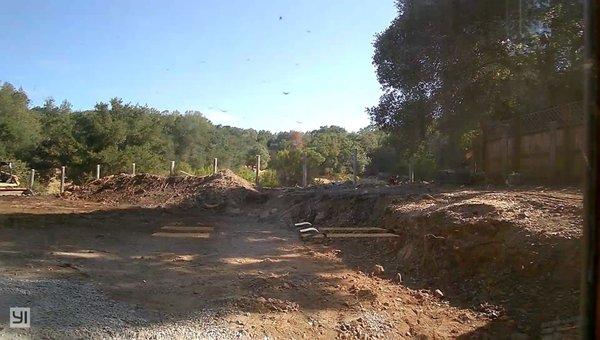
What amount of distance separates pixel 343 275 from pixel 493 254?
2060 mm

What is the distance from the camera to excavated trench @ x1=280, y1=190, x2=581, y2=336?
5527 millimetres

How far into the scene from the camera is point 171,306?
17.9 ft

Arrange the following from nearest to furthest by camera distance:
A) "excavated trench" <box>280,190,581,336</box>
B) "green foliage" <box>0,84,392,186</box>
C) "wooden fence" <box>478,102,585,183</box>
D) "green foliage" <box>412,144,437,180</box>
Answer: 1. "excavated trench" <box>280,190,581,336</box>
2. "wooden fence" <box>478,102,585,183</box>
3. "green foliage" <box>412,144,437,180</box>
4. "green foliage" <box>0,84,392,186</box>

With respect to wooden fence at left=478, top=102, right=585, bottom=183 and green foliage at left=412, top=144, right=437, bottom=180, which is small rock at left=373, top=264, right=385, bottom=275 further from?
green foliage at left=412, top=144, right=437, bottom=180

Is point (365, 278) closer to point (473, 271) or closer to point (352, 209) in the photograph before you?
point (473, 271)

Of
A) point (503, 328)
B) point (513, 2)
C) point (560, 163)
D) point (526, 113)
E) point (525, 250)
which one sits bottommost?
point (503, 328)

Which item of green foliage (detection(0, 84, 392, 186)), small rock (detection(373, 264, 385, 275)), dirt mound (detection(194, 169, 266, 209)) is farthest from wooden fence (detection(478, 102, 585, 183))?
green foliage (detection(0, 84, 392, 186))

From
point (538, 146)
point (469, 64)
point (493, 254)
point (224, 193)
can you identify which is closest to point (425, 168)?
point (469, 64)

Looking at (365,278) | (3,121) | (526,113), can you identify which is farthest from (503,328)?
(3,121)

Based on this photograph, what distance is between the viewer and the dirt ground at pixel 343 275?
16.9 ft

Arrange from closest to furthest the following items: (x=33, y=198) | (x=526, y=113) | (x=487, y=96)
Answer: (x=526, y=113), (x=487, y=96), (x=33, y=198)

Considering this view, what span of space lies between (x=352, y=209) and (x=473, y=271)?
6.75m

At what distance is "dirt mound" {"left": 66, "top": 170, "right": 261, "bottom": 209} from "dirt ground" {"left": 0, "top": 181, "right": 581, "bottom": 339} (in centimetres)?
796

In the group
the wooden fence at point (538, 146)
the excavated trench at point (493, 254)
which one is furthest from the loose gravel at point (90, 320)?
the wooden fence at point (538, 146)
